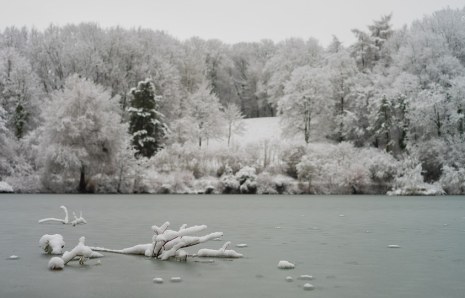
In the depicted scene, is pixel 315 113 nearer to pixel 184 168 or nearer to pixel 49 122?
pixel 184 168

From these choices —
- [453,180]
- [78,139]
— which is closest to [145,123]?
[78,139]

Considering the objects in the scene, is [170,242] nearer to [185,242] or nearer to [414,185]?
[185,242]

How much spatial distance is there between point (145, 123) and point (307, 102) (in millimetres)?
20384

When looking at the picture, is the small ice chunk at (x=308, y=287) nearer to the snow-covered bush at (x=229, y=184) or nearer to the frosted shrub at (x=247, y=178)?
the frosted shrub at (x=247, y=178)

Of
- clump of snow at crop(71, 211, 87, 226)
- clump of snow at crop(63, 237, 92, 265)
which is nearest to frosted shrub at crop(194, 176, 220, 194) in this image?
clump of snow at crop(71, 211, 87, 226)

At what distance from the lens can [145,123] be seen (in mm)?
56719

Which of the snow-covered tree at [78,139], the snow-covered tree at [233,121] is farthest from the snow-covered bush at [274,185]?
the snow-covered tree at [233,121]

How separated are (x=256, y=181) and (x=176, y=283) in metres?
41.5

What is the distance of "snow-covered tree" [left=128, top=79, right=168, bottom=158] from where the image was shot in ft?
181

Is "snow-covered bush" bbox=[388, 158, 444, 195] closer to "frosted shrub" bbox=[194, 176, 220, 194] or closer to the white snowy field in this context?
"frosted shrub" bbox=[194, 176, 220, 194]

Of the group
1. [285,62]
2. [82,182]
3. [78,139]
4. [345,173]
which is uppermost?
[285,62]

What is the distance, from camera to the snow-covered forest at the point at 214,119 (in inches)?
1821

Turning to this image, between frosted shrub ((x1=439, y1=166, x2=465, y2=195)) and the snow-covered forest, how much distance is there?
0.12 meters

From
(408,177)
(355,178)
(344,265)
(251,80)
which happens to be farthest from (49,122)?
(251,80)
